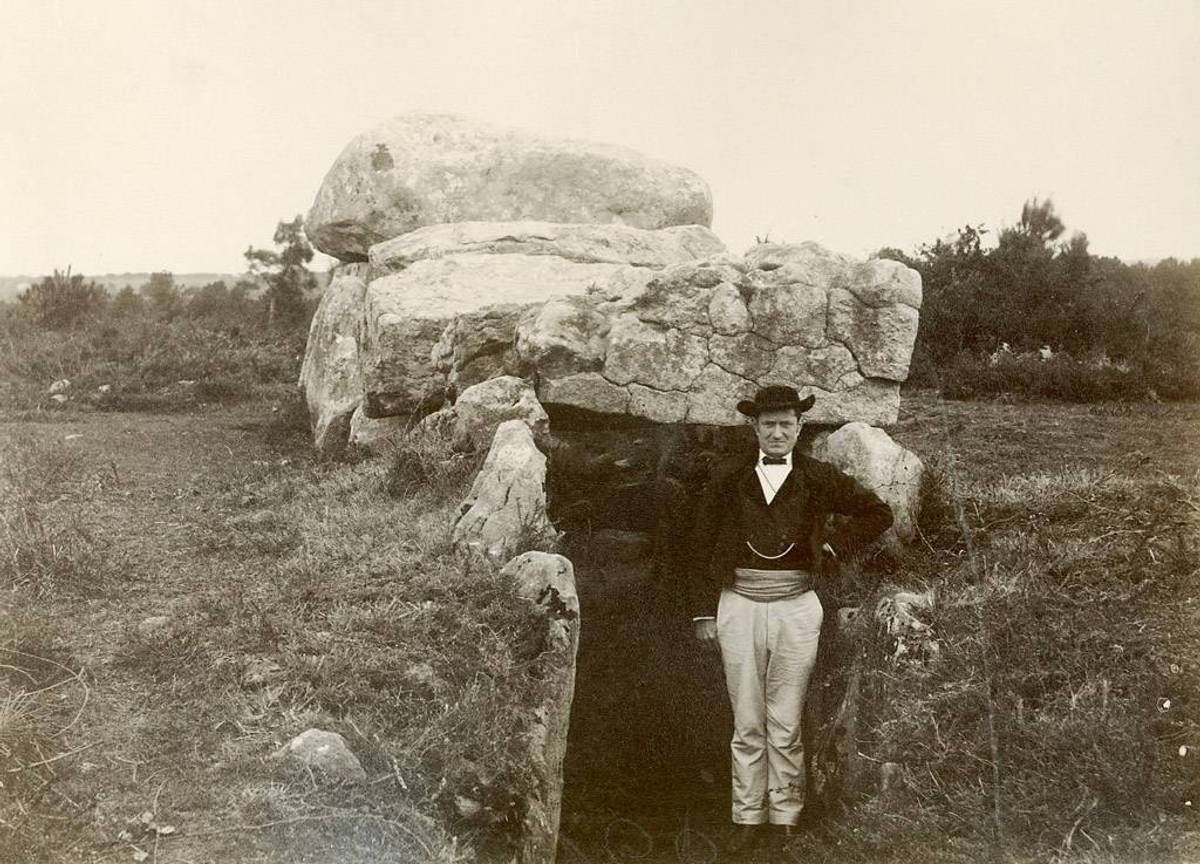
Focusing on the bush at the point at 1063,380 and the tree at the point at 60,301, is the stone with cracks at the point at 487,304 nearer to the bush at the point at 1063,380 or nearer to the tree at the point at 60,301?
the bush at the point at 1063,380

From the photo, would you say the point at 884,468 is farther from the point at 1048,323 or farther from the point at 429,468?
the point at 1048,323

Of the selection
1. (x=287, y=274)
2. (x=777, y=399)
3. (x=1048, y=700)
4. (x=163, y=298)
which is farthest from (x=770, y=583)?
(x=163, y=298)

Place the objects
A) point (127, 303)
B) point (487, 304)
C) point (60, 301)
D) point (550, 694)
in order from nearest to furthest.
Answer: point (550, 694) < point (487, 304) < point (60, 301) < point (127, 303)

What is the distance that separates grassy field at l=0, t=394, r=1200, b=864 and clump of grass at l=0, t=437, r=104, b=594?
0.09ft

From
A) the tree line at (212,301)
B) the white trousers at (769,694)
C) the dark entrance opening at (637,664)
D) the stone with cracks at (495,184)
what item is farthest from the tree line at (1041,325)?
the tree line at (212,301)

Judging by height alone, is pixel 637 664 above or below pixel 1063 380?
below

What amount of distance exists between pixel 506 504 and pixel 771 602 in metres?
1.66

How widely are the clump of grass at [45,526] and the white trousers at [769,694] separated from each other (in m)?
3.26

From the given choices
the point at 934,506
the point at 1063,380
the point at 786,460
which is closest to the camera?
the point at 786,460

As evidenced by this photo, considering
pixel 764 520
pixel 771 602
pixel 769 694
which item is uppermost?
pixel 764 520

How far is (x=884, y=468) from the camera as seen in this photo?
19.7 ft

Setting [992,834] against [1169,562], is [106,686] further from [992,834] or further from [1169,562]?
[1169,562]

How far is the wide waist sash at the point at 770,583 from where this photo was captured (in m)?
4.80

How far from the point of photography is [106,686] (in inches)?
171
